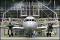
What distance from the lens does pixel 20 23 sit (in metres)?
10.0

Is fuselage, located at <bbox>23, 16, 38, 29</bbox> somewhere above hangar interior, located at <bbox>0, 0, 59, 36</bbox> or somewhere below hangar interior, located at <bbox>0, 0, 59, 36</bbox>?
below

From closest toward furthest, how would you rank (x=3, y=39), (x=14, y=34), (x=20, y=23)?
(x=3, y=39), (x=14, y=34), (x=20, y=23)

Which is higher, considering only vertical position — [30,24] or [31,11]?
[31,11]

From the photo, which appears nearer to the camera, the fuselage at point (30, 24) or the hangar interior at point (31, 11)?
the fuselage at point (30, 24)

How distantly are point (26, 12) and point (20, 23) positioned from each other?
840 millimetres

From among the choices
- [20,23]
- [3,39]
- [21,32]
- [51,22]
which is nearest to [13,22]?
[20,23]

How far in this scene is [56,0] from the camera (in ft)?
34.9

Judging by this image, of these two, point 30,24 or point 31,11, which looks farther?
point 31,11

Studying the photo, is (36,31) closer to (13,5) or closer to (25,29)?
(25,29)

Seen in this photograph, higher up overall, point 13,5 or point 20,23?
point 13,5

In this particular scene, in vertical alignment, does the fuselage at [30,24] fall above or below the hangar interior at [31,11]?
below

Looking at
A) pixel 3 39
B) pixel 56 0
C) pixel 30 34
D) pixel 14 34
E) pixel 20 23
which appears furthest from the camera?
pixel 56 0

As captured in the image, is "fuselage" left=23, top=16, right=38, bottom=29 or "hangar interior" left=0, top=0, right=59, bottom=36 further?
"hangar interior" left=0, top=0, right=59, bottom=36

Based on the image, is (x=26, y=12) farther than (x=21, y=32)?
Yes
